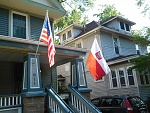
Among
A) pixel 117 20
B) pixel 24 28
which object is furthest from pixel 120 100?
pixel 117 20

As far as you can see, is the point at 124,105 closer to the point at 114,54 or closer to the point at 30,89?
the point at 30,89

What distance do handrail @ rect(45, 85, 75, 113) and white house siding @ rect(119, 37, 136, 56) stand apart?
13.1 metres

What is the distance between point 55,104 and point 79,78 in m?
2.03

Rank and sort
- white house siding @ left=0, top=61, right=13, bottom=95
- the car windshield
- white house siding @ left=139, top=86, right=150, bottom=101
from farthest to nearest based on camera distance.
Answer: white house siding @ left=139, top=86, right=150, bottom=101, white house siding @ left=0, top=61, right=13, bottom=95, the car windshield

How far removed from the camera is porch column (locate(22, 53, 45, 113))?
245 inches

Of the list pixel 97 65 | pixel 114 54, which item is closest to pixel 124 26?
pixel 114 54

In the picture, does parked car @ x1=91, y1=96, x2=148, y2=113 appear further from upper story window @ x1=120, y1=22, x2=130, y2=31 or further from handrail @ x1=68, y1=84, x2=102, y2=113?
upper story window @ x1=120, y1=22, x2=130, y2=31

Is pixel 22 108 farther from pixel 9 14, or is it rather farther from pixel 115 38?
pixel 115 38

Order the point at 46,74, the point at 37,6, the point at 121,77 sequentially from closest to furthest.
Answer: the point at 37,6 < the point at 46,74 < the point at 121,77

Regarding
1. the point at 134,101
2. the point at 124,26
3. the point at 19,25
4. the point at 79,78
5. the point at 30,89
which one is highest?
the point at 124,26

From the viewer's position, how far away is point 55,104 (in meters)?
6.69

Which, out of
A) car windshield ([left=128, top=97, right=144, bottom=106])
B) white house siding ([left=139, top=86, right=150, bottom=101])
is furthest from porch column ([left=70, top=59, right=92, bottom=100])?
white house siding ([left=139, top=86, right=150, bottom=101])

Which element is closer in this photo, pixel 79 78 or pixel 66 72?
pixel 79 78

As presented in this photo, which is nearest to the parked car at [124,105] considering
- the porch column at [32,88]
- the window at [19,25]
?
the porch column at [32,88]
